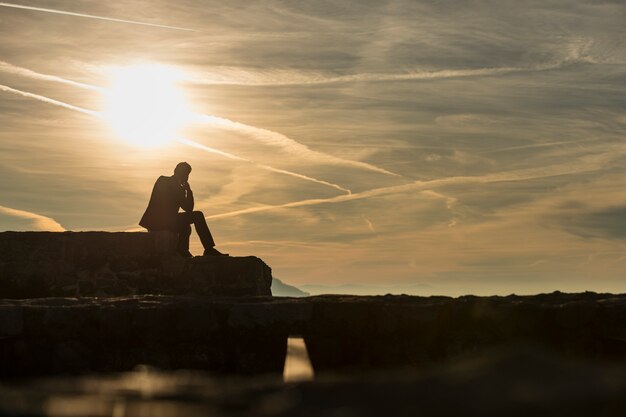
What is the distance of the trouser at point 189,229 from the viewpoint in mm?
15883

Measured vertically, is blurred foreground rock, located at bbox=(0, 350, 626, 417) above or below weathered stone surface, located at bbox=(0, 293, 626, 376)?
below

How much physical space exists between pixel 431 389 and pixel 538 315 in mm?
6702

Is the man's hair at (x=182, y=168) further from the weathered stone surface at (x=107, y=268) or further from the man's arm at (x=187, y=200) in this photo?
the weathered stone surface at (x=107, y=268)

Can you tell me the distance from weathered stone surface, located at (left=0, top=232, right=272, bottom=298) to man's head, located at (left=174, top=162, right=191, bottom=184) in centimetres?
162

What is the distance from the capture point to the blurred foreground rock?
5.85ft

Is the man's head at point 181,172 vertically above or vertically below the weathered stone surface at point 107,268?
above

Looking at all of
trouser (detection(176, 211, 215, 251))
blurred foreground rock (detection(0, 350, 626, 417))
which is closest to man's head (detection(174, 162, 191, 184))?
trouser (detection(176, 211, 215, 251))

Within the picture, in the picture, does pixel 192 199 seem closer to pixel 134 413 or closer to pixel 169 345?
pixel 169 345

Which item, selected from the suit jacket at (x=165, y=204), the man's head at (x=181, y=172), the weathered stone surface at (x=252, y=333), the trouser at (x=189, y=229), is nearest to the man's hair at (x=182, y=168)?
the man's head at (x=181, y=172)

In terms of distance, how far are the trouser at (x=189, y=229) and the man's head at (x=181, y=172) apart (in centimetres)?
62

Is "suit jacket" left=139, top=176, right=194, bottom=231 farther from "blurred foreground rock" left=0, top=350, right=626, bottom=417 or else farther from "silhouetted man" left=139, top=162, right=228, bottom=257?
"blurred foreground rock" left=0, top=350, right=626, bottom=417

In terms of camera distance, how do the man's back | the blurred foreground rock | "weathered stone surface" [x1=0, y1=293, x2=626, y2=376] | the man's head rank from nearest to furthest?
the blurred foreground rock < "weathered stone surface" [x1=0, y1=293, x2=626, y2=376] < the man's back < the man's head

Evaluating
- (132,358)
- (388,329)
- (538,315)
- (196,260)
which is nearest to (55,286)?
(196,260)

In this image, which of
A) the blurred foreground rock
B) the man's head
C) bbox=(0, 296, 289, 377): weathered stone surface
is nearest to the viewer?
the blurred foreground rock
